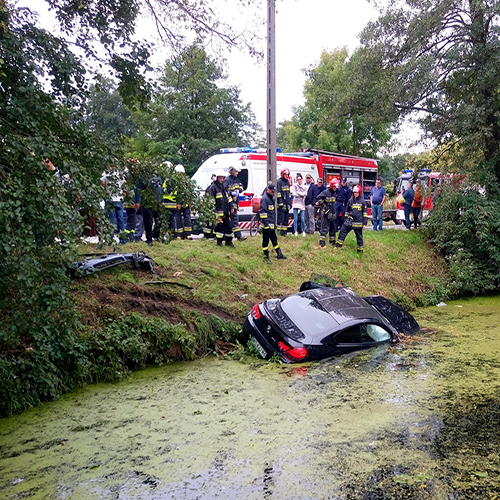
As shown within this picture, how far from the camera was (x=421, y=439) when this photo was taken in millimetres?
5824

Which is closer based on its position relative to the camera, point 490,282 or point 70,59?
point 70,59

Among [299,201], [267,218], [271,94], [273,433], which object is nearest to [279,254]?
[267,218]

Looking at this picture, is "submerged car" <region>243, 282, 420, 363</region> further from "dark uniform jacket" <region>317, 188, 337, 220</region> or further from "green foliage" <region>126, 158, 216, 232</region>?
"dark uniform jacket" <region>317, 188, 337, 220</region>

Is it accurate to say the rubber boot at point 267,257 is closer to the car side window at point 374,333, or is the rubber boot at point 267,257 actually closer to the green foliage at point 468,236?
the car side window at point 374,333

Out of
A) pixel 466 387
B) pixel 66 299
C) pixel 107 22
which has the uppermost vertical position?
pixel 107 22

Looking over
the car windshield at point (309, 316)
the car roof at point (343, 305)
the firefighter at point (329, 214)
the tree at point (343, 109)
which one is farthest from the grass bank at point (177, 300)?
the tree at point (343, 109)

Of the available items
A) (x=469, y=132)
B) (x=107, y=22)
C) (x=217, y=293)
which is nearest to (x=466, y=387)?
(x=217, y=293)

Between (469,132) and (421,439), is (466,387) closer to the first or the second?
(421,439)

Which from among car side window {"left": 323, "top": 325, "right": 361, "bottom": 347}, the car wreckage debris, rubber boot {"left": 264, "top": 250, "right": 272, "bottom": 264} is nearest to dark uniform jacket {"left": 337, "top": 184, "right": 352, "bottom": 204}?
rubber boot {"left": 264, "top": 250, "right": 272, "bottom": 264}

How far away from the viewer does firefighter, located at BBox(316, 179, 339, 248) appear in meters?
15.3

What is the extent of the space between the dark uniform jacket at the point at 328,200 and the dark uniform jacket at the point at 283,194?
1.07 meters

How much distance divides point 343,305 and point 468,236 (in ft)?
31.8

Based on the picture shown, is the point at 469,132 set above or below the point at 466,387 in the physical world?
above

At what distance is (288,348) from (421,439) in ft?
8.55
